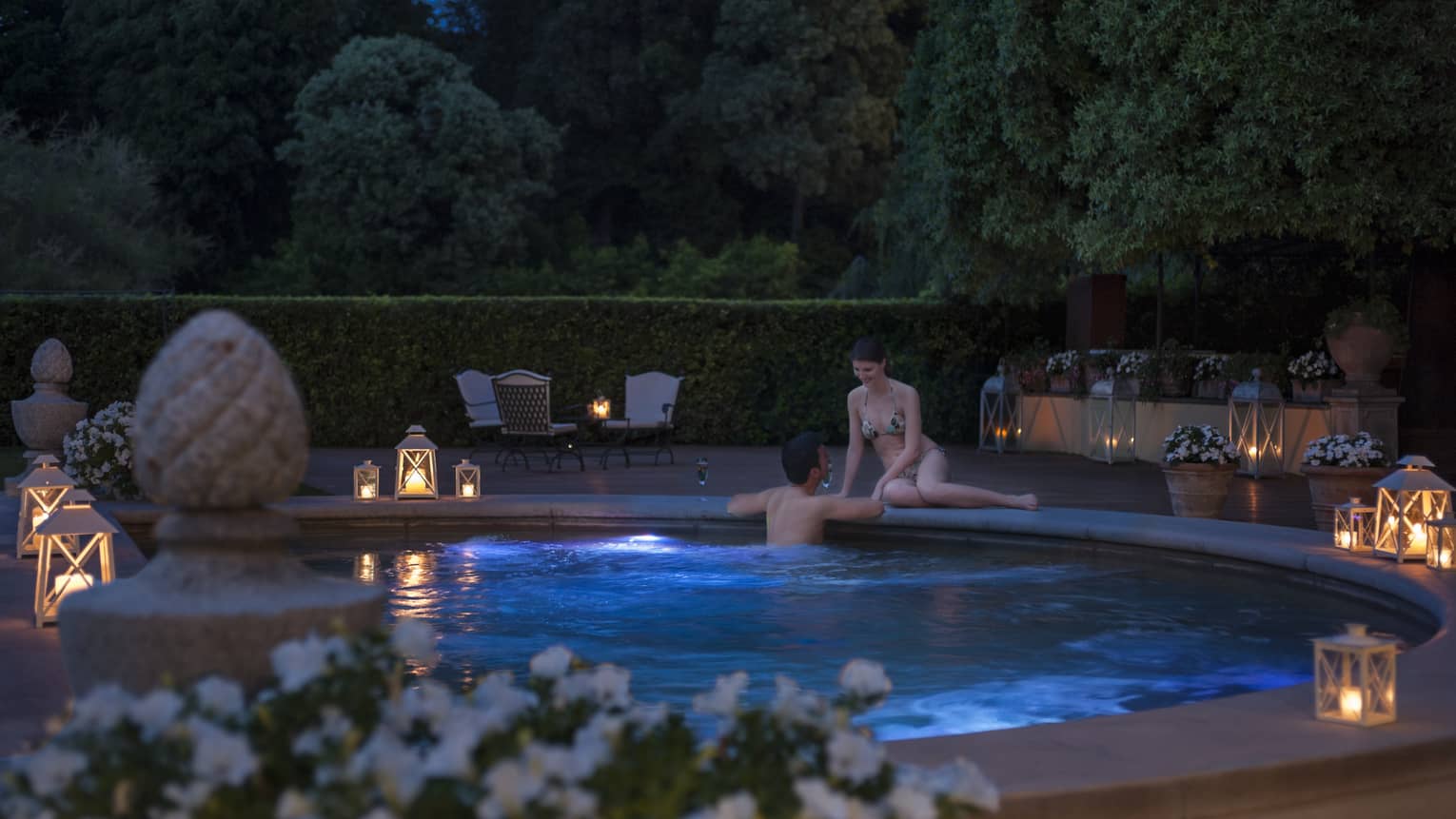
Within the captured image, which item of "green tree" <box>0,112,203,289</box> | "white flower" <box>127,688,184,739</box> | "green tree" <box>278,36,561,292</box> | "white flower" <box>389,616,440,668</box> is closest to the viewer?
"white flower" <box>127,688,184,739</box>

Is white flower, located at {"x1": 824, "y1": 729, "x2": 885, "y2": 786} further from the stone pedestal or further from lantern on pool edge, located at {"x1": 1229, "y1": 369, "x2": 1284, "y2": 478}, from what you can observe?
lantern on pool edge, located at {"x1": 1229, "y1": 369, "x2": 1284, "y2": 478}

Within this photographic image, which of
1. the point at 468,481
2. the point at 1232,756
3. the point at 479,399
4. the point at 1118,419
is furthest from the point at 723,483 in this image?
the point at 1232,756

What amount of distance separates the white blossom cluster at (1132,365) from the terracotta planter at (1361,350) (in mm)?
2166

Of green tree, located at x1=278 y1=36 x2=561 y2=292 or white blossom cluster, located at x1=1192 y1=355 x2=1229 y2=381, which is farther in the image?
green tree, located at x1=278 y1=36 x2=561 y2=292

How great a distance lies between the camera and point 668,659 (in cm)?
646

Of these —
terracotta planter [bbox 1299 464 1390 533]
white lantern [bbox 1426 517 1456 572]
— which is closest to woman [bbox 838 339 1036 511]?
terracotta planter [bbox 1299 464 1390 533]

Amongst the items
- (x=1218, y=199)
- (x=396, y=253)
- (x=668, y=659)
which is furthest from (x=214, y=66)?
(x=668, y=659)

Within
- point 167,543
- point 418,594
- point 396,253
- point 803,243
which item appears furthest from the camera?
point 803,243

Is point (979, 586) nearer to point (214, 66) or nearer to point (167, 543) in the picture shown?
point (167, 543)

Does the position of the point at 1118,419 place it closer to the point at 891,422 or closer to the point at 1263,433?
the point at 1263,433

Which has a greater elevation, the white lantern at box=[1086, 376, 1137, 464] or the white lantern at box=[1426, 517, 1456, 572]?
the white lantern at box=[1086, 376, 1137, 464]

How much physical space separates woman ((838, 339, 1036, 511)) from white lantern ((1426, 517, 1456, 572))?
2784 millimetres

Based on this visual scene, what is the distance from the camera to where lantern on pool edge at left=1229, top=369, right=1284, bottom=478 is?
45.3ft

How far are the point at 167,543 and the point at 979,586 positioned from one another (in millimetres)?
5891
